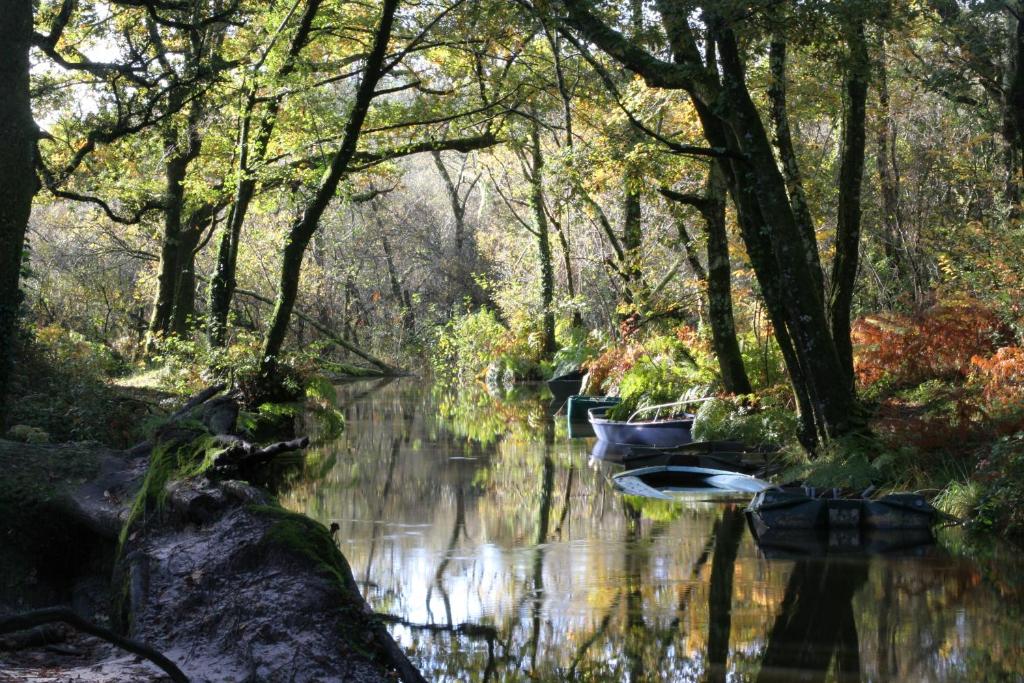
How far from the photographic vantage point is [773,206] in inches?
503

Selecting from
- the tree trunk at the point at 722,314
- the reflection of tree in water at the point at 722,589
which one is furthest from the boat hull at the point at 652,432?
the reflection of tree in water at the point at 722,589

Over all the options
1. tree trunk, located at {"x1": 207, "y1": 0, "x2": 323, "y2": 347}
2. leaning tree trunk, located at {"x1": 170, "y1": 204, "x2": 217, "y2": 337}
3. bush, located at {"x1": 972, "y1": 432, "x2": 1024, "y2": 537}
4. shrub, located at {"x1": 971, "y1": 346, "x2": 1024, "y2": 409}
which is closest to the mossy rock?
tree trunk, located at {"x1": 207, "y1": 0, "x2": 323, "y2": 347}

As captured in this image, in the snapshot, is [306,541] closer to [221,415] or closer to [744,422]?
[221,415]

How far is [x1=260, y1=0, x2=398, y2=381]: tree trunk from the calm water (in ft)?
14.2

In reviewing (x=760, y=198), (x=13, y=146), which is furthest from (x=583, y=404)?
(x=13, y=146)

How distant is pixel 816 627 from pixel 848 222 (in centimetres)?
844

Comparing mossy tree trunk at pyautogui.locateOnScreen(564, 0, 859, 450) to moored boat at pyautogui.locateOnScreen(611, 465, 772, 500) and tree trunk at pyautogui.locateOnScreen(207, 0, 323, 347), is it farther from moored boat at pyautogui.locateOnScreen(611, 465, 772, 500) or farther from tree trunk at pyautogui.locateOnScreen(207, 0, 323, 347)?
tree trunk at pyautogui.locateOnScreen(207, 0, 323, 347)

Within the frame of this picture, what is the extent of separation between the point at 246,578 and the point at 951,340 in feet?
39.5

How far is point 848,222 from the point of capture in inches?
580

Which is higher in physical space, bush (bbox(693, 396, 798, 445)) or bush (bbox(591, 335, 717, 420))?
bush (bbox(591, 335, 717, 420))

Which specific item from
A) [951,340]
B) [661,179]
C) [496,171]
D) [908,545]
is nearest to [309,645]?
[908,545]

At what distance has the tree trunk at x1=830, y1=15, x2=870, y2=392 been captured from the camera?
14.4 m

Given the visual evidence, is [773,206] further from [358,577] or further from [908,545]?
[358,577]

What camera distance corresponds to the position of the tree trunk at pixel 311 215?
1741 centimetres
